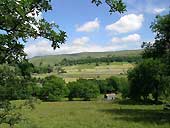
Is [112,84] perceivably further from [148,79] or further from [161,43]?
[161,43]

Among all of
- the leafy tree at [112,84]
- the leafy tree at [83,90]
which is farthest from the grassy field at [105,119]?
the leafy tree at [112,84]

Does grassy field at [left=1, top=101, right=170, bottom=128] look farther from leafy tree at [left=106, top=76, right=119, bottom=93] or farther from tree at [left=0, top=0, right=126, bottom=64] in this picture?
leafy tree at [left=106, top=76, right=119, bottom=93]

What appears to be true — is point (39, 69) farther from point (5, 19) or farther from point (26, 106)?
point (5, 19)

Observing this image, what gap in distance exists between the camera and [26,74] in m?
8.21

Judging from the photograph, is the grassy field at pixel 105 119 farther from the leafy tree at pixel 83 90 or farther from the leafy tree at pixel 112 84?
the leafy tree at pixel 112 84

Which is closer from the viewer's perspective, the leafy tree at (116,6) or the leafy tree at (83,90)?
the leafy tree at (116,6)

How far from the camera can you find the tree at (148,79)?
88125 millimetres

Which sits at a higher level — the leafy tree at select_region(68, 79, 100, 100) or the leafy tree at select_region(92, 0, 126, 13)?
the leafy tree at select_region(92, 0, 126, 13)

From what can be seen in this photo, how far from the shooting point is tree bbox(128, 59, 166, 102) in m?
88.1

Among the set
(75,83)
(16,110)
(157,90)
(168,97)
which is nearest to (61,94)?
(75,83)

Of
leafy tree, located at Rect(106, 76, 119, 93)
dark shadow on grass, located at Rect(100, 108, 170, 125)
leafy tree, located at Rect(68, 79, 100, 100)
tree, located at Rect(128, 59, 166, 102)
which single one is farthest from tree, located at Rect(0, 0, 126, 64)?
leafy tree, located at Rect(106, 76, 119, 93)

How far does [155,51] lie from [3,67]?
4612 centimetres

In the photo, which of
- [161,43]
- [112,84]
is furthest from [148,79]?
[112,84]

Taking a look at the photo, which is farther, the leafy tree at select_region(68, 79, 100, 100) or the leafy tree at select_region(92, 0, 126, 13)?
the leafy tree at select_region(68, 79, 100, 100)
